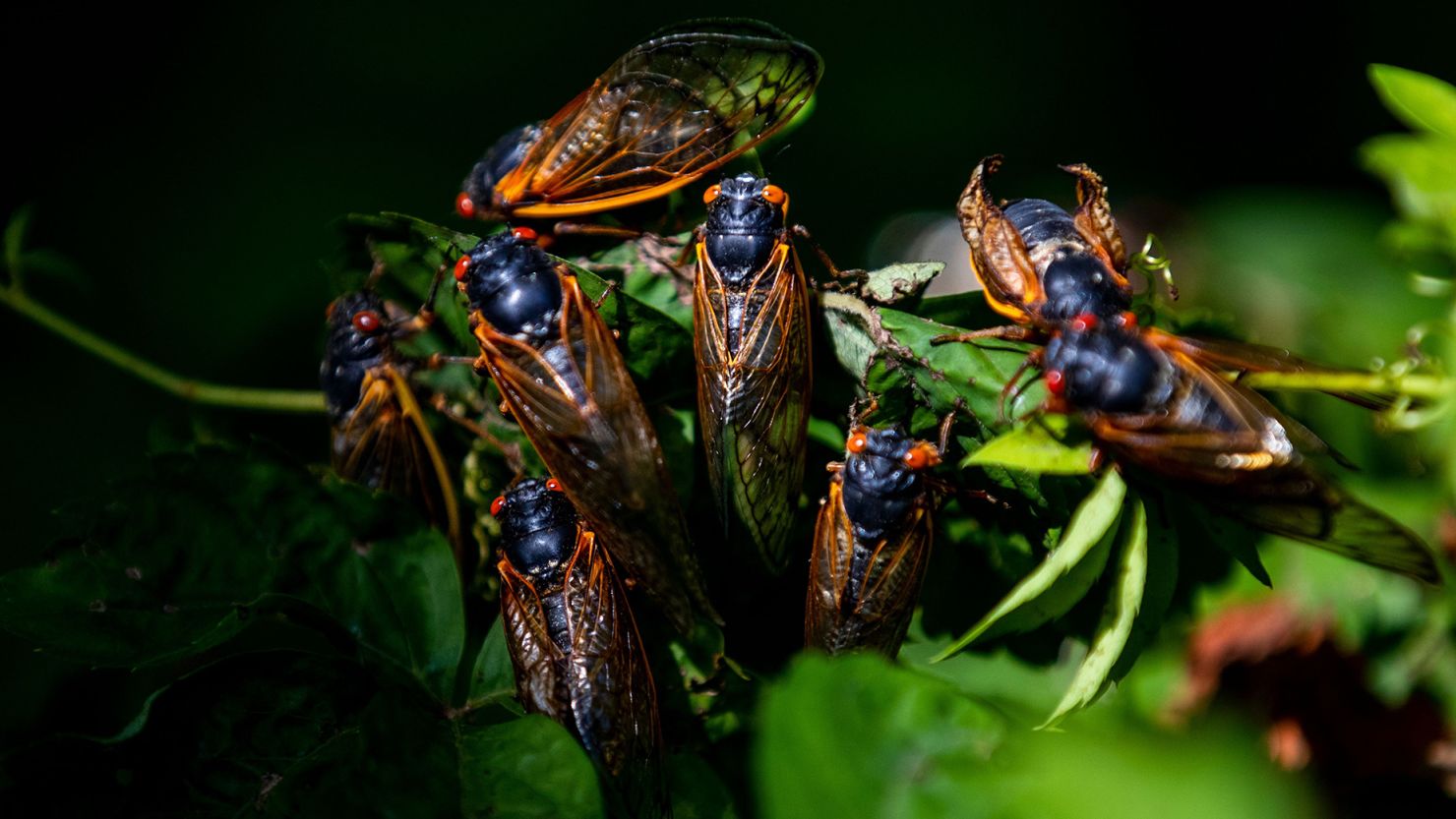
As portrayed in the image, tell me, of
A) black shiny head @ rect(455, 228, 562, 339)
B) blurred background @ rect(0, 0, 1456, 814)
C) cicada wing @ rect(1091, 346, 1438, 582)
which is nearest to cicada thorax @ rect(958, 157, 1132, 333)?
cicada wing @ rect(1091, 346, 1438, 582)

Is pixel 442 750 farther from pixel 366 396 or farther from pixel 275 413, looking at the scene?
pixel 275 413

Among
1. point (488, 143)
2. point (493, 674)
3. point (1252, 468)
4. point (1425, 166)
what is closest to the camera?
point (1425, 166)

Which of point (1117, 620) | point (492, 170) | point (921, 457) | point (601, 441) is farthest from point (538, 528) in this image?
point (1117, 620)

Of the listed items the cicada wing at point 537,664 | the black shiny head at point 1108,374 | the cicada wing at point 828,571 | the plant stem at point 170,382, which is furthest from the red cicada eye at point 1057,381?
the plant stem at point 170,382

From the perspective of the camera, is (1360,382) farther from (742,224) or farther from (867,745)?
(742,224)

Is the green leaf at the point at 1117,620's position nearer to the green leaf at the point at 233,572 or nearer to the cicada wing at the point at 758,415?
the cicada wing at the point at 758,415

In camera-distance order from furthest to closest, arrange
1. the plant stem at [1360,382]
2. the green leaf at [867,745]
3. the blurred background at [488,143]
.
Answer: the blurred background at [488,143]
the plant stem at [1360,382]
the green leaf at [867,745]

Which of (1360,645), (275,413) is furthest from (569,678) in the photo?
(1360,645)
